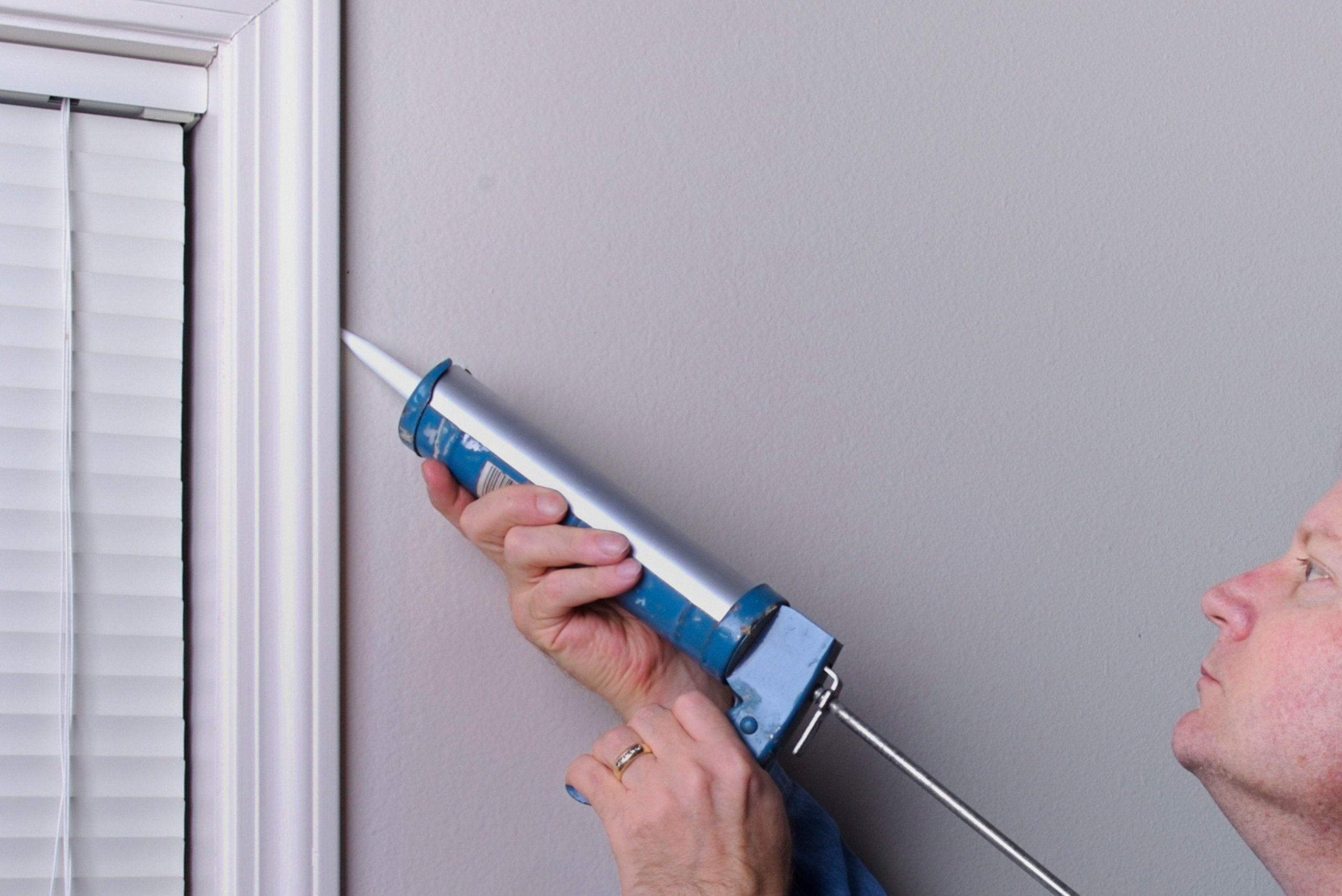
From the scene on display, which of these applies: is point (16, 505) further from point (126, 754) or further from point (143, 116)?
point (143, 116)

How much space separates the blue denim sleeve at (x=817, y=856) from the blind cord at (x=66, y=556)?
55 cm

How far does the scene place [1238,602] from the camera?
970 millimetres

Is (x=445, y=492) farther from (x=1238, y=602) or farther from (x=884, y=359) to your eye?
(x=1238, y=602)

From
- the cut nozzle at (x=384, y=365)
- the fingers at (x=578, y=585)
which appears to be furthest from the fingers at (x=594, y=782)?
the cut nozzle at (x=384, y=365)

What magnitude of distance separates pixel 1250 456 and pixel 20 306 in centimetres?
118

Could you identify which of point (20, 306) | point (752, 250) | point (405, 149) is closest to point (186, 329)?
point (20, 306)

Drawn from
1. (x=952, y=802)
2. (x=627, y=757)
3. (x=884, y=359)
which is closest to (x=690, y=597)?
(x=627, y=757)

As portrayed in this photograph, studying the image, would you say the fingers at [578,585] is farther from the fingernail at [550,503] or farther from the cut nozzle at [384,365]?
the cut nozzle at [384,365]

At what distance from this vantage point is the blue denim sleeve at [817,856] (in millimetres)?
987

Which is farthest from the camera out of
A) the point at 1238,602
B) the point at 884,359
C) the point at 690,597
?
the point at 884,359

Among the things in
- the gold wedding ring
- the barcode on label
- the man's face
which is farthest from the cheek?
the barcode on label

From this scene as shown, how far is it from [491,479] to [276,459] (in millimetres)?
181

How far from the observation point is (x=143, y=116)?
942mm

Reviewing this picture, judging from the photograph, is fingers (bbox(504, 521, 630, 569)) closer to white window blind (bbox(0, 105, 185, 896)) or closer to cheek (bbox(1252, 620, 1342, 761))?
white window blind (bbox(0, 105, 185, 896))
